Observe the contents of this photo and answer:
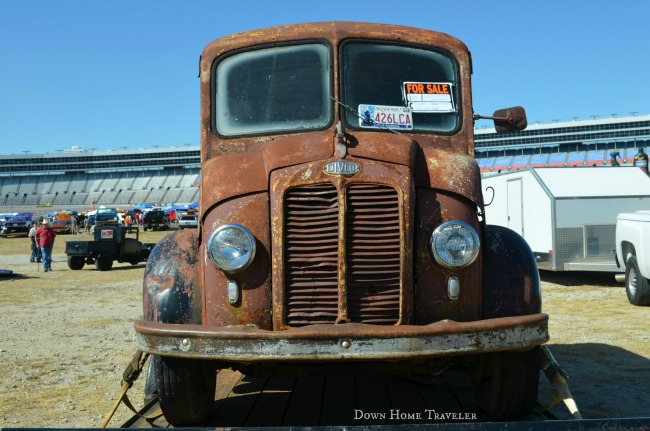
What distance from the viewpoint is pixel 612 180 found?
605 inches

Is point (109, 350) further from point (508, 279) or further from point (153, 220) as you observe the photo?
point (153, 220)

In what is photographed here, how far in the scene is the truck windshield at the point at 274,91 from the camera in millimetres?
5172

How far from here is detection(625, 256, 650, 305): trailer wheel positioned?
11.4m

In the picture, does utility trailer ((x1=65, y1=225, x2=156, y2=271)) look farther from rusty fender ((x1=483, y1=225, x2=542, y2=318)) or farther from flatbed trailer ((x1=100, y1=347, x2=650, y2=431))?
rusty fender ((x1=483, y1=225, x2=542, y2=318))

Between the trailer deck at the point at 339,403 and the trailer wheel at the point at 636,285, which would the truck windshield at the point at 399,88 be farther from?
the trailer wheel at the point at 636,285

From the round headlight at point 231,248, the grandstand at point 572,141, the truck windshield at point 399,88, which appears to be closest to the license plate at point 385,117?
the truck windshield at point 399,88

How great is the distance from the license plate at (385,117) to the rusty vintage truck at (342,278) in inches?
5.5

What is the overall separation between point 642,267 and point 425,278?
26.5 ft

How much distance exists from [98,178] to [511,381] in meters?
142

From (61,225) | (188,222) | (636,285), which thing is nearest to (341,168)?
(636,285)

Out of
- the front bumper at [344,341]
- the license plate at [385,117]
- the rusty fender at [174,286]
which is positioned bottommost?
the front bumper at [344,341]

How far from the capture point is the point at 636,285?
11.6 metres

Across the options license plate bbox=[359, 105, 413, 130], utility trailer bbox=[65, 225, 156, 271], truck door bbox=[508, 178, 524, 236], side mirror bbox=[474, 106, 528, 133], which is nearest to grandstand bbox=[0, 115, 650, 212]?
utility trailer bbox=[65, 225, 156, 271]

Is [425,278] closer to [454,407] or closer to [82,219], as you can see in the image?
[454,407]
